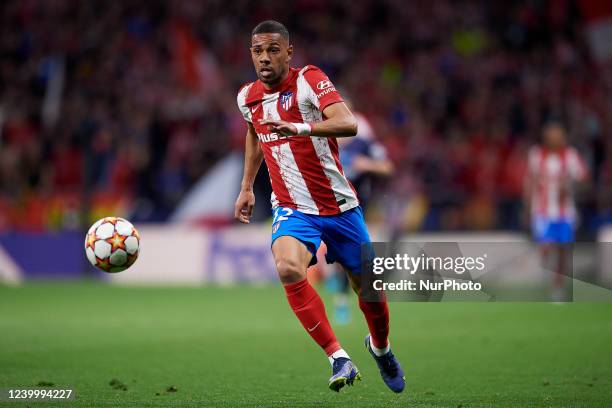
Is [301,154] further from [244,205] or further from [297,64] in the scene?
[297,64]

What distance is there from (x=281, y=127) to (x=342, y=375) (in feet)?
4.54

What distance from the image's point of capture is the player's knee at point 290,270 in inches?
231

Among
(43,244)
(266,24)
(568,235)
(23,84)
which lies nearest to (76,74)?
(23,84)

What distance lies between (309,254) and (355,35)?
14.8m

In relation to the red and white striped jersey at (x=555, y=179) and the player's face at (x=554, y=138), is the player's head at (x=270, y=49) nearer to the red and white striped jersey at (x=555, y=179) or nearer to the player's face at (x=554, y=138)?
the player's face at (x=554, y=138)

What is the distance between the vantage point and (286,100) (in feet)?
20.1

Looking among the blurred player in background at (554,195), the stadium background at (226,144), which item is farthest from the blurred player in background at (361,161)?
the blurred player in background at (554,195)

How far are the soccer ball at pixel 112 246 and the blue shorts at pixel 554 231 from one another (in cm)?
802

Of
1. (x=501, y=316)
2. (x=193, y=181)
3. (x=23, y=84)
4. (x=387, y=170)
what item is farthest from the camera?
(x=23, y=84)

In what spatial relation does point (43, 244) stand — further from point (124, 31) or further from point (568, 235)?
point (568, 235)

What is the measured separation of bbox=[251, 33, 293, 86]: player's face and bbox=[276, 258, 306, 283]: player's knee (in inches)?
42.8

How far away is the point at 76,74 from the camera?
20359 mm

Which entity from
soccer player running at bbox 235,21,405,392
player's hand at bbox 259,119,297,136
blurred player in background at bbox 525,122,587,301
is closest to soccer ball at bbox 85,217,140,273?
soccer player running at bbox 235,21,405,392

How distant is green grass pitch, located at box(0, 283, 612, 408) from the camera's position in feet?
19.9
